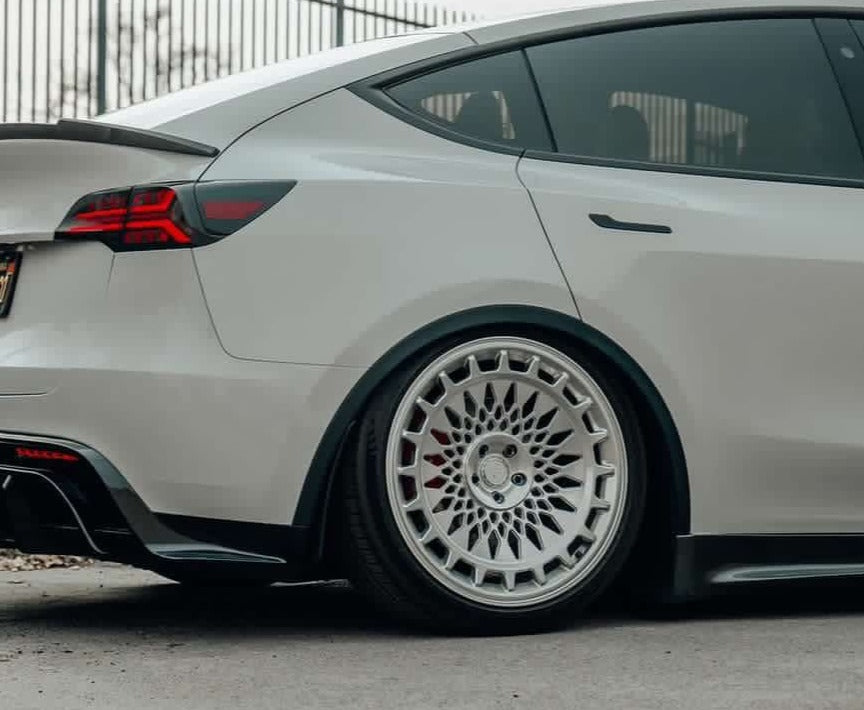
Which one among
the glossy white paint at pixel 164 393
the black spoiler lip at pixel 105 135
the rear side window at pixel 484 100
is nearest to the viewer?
the glossy white paint at pixel 164 393

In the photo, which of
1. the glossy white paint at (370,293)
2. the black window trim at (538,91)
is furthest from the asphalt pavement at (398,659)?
the black window trim at (538,91)

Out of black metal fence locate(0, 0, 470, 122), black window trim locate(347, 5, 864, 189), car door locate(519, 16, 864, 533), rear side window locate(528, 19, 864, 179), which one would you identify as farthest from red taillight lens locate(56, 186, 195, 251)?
black metal fence locate(0, 0, 470, 122)

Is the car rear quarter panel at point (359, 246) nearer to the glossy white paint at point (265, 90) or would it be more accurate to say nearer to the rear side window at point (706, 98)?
the glossy white paint at point (265, 90)

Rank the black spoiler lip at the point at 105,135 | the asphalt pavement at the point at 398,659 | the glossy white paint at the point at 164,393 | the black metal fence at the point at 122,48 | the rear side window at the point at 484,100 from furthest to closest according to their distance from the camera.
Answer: the black metal fence at the point at 122,48
the rear side window at the point at 484,100
the black spoiler lip at the point at 105,135
the glossy white paint at the point at 164,393
the asphalt pavement at the point at 398,659

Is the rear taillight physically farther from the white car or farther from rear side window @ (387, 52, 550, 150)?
rear side window @ (387, 52, 550, 150)

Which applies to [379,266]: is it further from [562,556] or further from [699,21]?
[699,21]

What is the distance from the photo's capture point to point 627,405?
484cm

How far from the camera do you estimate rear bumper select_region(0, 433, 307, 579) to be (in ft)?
14.7

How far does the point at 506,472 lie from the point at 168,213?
3.45 feet

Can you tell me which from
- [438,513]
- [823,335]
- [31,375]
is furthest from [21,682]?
[823,335]

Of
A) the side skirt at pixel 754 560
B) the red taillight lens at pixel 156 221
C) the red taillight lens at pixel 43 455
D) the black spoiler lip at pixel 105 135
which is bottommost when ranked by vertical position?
Result: the side skirt at pixel 754 560

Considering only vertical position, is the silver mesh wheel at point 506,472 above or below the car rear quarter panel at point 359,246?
below

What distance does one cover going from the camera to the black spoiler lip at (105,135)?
4.60 meters

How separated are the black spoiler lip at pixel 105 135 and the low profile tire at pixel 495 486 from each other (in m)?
0.74
